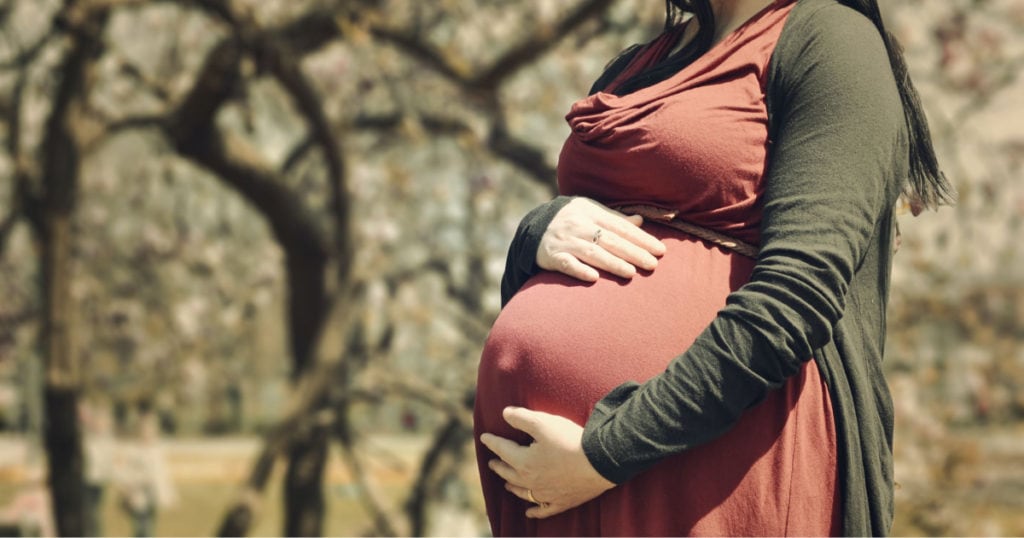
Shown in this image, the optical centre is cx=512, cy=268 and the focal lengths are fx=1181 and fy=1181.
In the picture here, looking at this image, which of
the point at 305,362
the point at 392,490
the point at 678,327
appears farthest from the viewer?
the point at 392,490

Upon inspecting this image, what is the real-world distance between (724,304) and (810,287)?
14cm

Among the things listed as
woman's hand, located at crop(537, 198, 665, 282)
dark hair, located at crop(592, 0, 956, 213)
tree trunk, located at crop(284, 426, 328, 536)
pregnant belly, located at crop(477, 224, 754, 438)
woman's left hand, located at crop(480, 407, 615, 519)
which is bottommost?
tree trunk, located at crop(284, 426, 328, 536)

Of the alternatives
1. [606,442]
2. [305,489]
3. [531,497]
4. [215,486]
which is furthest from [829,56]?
[215,486]

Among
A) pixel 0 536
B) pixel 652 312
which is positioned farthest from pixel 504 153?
pixel 0 536

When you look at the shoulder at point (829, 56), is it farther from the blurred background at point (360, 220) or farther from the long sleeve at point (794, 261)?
the blurred background at point (360, 220)

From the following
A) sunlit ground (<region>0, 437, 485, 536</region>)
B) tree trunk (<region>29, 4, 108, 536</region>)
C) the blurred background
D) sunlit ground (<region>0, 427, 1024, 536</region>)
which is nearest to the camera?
the blurred background

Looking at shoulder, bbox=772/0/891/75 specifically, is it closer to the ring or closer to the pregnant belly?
the pregnant belly

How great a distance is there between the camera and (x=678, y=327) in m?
1.38

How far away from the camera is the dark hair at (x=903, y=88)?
1.45 metres

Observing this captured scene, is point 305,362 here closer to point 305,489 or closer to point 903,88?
point 305,489

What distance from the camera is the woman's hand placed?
1.42 metres

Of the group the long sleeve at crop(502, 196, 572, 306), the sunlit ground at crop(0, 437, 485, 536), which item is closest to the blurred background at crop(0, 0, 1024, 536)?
the sunlit ground at crop(0, 437, 485, 536)

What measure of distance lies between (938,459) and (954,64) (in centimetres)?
188

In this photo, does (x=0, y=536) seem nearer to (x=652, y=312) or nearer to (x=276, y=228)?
(x=276, y=228)
